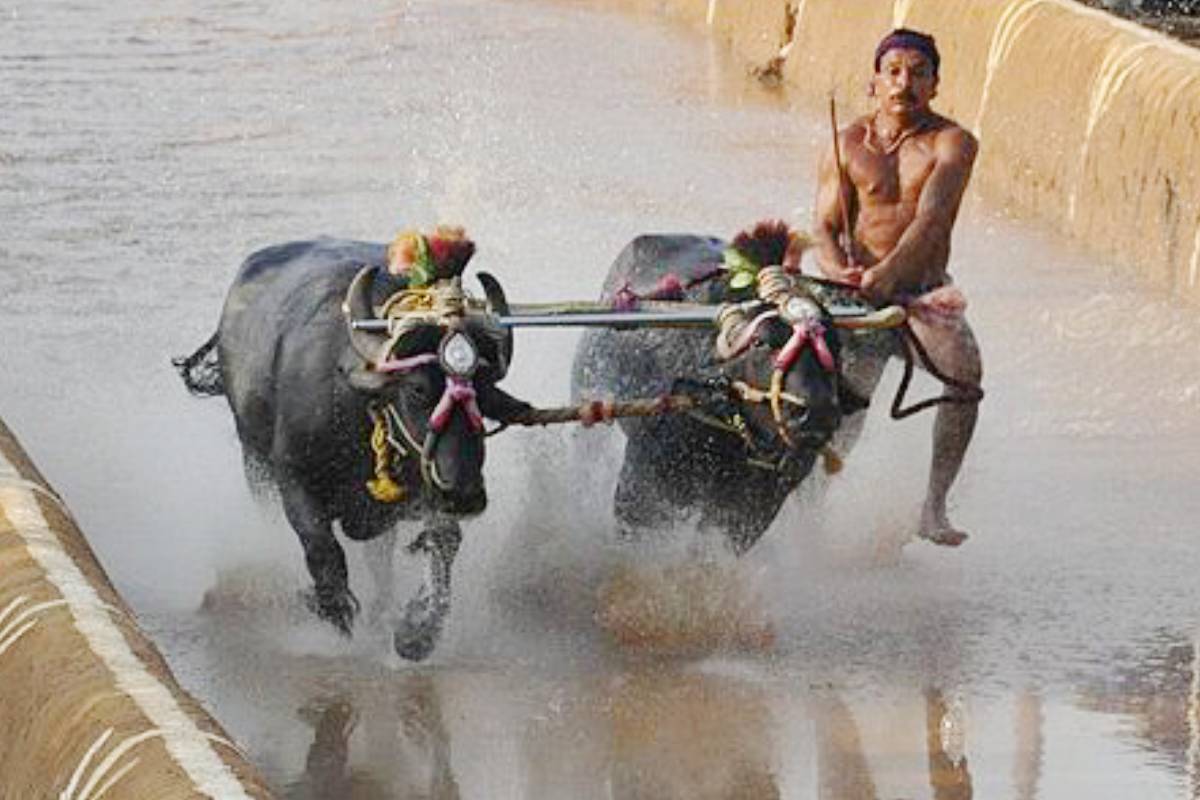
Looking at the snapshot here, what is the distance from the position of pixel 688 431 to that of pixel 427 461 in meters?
1.32

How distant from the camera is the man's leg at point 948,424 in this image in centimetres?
1173

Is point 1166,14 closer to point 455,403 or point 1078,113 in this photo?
point 1078,113

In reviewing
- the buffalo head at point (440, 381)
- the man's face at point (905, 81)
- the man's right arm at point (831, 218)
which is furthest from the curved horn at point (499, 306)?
the man's face at point (905, 81)

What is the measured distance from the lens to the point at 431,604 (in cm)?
1047

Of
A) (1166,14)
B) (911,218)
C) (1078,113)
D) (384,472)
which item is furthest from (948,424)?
(1166,14)

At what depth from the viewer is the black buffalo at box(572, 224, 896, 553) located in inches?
410

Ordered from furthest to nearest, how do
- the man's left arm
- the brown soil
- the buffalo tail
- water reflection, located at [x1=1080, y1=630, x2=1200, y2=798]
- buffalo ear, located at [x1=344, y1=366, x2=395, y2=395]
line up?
1. the brown soil
2. the buffalo tail
3. the man's left arm
4. buffalo ear, located at [x1=344, y1=366, x2=395, y2=395]
5. water reflection, located at [x1=1080, y1=630, x2=1200, y2=798]

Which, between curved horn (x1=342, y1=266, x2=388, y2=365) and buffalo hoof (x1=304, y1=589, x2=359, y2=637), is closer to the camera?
curved horn (x1=342, y1=266, x2=388, y2=365)

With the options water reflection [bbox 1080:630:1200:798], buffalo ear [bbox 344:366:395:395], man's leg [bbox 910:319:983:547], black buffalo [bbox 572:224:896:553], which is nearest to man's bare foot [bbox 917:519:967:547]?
man's leg [bbox 910:319:983:547]

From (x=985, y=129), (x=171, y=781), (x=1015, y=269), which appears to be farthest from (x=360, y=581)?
(x=985, y=129)

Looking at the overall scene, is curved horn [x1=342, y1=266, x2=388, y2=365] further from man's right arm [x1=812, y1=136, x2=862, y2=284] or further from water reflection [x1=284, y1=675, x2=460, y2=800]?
man's right arm [x1=812, y1=136, x2=862, y2=284]

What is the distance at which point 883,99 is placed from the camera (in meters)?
11.8

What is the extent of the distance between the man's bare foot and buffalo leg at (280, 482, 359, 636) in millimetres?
2018

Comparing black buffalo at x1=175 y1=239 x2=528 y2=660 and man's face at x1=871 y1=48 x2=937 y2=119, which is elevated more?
man's face at x1=871 y1=48 x2=937 y2=119
